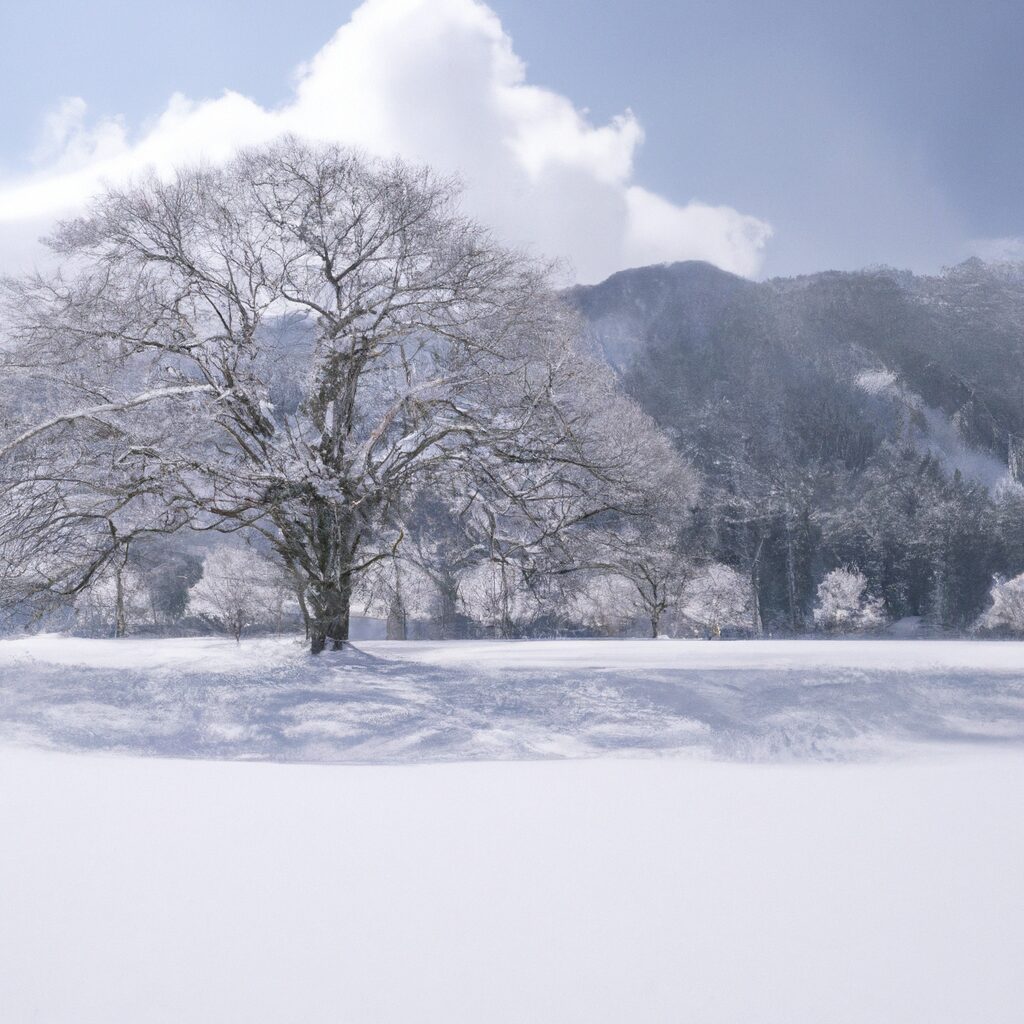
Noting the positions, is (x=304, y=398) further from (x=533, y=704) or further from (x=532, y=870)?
(x=532, y=870)

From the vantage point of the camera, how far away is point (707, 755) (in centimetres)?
658

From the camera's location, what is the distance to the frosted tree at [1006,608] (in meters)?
42.1

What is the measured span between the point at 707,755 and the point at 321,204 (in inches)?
320

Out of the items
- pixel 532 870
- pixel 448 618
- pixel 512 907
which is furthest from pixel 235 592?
pixel 512 907

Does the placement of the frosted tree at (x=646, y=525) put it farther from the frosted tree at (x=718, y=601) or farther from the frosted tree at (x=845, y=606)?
the frosted tree at (x=845, y=606)

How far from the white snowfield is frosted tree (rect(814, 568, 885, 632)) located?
3997cm

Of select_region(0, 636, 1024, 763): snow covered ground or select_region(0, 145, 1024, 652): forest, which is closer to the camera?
select_region(0, 636, 1024, 763): snow covered ground

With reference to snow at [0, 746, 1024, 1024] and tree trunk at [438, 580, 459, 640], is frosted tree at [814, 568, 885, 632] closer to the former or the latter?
tree trunk at [438, 580, 459, 640]

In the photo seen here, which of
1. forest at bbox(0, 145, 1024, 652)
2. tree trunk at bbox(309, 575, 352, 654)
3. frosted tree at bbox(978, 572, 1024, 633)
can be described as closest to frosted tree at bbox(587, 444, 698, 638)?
forest at bbox(0, 145, 1024, 652)

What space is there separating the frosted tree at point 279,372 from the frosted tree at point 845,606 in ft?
125

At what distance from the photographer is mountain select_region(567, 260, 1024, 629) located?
47.6 metres

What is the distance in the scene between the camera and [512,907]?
2750 millimetres

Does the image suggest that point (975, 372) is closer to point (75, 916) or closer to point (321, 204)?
point (321, 204)

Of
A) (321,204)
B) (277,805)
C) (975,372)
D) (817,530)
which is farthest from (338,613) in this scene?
(975,372)
